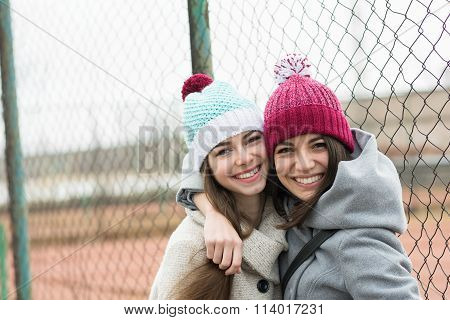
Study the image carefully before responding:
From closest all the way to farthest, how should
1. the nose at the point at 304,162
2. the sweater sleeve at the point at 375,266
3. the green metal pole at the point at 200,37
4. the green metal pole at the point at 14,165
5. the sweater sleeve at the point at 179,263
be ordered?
the sweater sleeve at the point at 375,266 < the nose at the point at 304,162 < the sweater sleeve at the point at 179,263 < the green metal pole at the point at 200,37 < the green metal pole at the point at 14,165

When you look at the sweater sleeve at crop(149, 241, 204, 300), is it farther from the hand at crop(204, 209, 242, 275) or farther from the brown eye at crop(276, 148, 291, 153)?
the brown eye at crop(276, 148, 291, 153)

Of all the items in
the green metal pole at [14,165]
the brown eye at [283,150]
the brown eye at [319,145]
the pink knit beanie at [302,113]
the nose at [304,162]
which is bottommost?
the green metal pole at [14,165]

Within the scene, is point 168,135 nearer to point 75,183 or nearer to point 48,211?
point 48,211

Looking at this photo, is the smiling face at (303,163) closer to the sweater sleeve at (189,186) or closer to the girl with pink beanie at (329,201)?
the girl with pink beanie at (329,201)

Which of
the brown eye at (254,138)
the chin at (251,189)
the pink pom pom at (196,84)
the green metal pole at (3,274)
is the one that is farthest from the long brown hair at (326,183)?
the green metal pole at (3,274)

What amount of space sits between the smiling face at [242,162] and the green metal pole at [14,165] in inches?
68.4

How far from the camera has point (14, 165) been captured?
3.20 m

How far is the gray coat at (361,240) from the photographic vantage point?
59.7 inches

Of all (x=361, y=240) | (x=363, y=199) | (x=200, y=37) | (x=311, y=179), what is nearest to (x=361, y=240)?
(x=361, y=240)

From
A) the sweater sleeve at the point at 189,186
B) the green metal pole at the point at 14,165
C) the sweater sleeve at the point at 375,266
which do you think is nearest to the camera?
the sweater sleeve at the point at 375,266

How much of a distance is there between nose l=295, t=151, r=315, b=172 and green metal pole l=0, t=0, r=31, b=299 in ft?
6.44

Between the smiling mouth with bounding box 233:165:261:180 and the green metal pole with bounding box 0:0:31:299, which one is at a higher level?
the smiling mouth with bounding box 233:165:261:180

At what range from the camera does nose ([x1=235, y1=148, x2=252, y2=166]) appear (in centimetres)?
172

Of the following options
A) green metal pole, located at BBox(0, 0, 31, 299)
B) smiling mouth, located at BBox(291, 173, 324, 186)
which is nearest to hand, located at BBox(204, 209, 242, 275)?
smiling mouth, located at BBox(291, 173, 324, 186)
